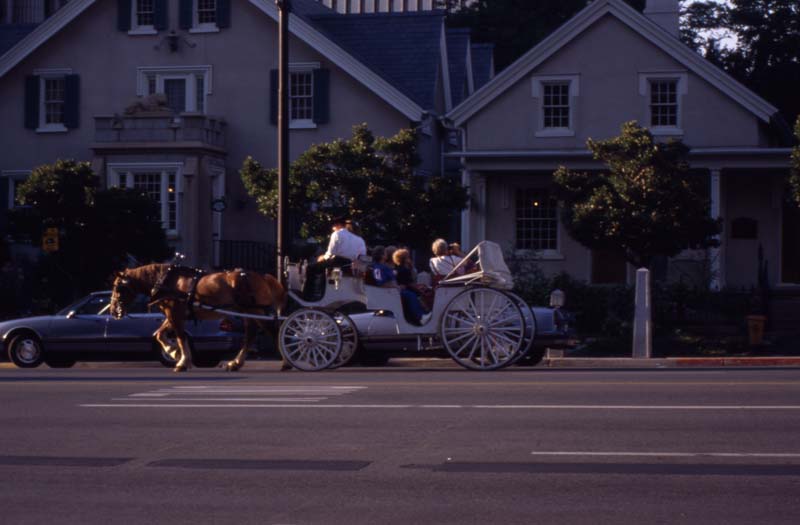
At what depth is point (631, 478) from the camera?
927 centimetres

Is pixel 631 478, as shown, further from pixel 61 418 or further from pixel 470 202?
pixel 470 202

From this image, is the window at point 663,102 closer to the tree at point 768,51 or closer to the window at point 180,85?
the window at point 180,85

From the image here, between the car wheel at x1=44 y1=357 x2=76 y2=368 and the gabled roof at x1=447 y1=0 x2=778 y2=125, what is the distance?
573 inches

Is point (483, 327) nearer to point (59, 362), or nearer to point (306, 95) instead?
point (59, 362)

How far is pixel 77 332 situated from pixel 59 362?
3.59 ft

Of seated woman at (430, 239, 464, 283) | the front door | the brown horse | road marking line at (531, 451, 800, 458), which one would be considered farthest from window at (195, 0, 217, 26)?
road marking line at (531, 451, 800, 458)

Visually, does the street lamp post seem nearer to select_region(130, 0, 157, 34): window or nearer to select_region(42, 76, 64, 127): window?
select_region(130, 0, 157, 34): window

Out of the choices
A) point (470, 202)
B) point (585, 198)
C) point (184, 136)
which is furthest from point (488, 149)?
point (184, 136)

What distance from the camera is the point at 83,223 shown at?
2953 cm

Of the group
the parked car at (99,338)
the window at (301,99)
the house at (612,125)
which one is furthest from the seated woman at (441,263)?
the window at (301,99)

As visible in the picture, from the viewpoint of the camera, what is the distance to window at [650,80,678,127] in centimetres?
3419

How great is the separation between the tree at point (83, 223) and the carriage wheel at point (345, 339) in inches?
479

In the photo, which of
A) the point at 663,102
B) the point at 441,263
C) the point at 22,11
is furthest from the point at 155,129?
the point at 22,11

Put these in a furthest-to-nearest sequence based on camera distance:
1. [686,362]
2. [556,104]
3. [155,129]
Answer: [155,129], [556,104], [686,362]
